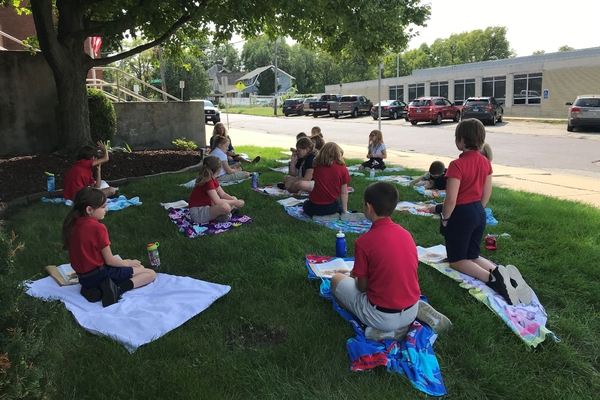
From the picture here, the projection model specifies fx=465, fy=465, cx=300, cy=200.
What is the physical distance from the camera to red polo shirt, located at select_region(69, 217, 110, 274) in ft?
13.7

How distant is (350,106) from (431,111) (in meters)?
12.0

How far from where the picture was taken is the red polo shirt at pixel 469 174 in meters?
4.44

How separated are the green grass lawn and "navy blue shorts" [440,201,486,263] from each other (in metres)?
0.31

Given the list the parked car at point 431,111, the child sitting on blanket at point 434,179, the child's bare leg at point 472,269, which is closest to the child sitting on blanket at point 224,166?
the child sitting on blanket at point 434,179

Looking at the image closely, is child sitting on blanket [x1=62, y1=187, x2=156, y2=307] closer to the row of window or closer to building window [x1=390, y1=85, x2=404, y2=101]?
the row of window

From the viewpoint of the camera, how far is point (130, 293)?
14.6ft

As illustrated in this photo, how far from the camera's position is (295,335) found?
356 cm

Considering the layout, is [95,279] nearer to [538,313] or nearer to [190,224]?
[190,224]

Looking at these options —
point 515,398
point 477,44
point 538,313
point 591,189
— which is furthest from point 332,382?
point 477,44

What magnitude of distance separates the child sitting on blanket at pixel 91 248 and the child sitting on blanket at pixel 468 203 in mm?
3195

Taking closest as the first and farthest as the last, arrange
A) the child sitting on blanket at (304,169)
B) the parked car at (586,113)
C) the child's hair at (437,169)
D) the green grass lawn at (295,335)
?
the green grass lawn at (295,335) < the child sitting on blanket at (304,169) < the child's hair at (437,169) < the parked car at (586,113)

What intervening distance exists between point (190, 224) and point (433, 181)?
15.1 feet

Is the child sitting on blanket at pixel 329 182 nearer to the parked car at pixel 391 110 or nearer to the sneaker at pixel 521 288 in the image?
the sneaker at pixel 521 288

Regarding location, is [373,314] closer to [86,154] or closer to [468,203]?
[468,203]
